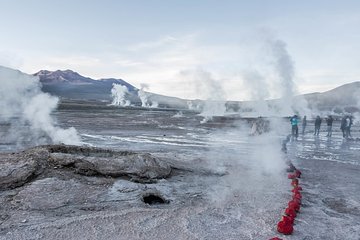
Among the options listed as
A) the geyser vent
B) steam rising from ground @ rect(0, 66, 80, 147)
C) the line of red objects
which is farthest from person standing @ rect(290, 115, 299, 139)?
the geyser vent

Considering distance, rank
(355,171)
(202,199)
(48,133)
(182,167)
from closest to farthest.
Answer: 1. (202,199)
2. (182,167)
3. (355,171)
4. (48,133)

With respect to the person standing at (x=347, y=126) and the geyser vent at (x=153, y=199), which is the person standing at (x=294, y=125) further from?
the geyser vent at (x=153, y=199)

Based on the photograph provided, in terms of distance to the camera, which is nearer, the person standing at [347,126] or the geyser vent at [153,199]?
the geyser vent at [153,199]

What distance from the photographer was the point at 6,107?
46250 millimetres

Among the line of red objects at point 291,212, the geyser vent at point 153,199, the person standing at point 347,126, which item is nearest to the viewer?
the line of red objects at point 291,212

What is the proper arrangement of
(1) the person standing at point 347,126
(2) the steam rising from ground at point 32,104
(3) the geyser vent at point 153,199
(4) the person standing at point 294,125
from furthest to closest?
(1) the person standing at point 347,126
(4) the person standing at point 294,125
(2) the steam rising from ground at point 32,104
(3) the geyser vent at point 153,199

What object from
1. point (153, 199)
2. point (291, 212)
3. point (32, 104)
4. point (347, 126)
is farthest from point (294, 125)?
point (32, 104)

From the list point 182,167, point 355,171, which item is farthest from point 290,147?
point 182,167

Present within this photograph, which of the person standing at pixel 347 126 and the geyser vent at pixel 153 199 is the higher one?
the person standing at pixel 347 126

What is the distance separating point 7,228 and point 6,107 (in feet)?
141

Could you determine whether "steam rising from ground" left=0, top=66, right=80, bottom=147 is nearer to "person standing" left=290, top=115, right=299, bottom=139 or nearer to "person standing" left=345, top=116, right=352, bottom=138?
"person standing" left=290, top=115, right=299, bottom=139

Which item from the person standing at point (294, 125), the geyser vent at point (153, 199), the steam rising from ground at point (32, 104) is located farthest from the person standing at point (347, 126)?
the geyser vent at point (153, 199)

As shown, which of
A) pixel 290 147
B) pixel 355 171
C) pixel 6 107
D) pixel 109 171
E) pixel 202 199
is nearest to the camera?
pixel 202 199

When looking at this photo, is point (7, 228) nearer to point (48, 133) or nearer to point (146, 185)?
point (146, 185)
